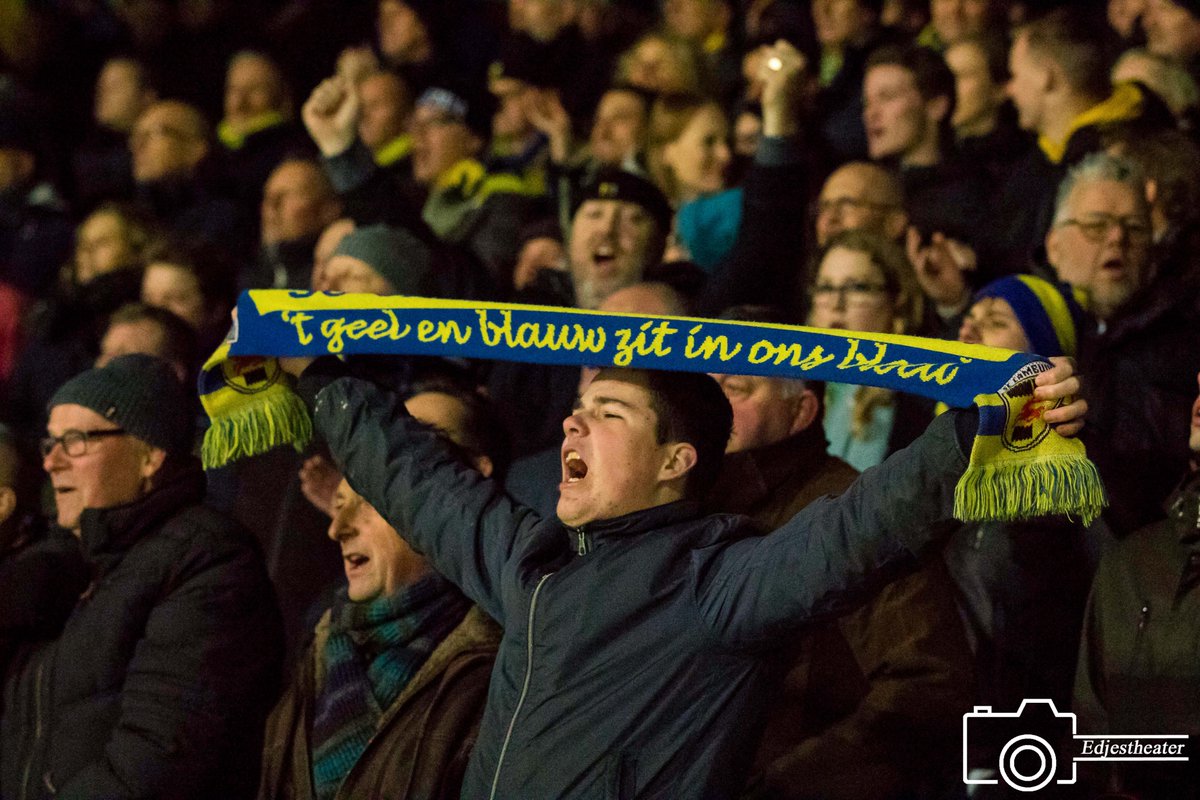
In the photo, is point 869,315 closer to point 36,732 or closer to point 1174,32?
point 36,732

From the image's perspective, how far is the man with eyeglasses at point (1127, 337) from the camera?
15.2 feet

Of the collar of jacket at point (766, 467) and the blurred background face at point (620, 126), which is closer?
the collar of jacket at point (766, 467)

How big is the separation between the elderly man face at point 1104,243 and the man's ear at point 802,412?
3.67 ft

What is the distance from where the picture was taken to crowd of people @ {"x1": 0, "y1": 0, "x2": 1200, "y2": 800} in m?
3.50

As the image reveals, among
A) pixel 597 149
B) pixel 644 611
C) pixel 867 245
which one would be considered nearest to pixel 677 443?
pixel 644 611

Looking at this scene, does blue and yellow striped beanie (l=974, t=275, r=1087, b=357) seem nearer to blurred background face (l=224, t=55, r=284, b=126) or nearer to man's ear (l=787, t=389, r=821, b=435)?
man's ear (l=787, t=389, r=821, b=435)

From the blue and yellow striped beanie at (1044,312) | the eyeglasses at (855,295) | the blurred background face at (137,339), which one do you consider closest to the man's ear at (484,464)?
the eyeglasses at (855,295)

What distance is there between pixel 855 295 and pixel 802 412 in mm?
951

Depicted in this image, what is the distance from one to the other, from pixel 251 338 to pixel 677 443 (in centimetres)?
97

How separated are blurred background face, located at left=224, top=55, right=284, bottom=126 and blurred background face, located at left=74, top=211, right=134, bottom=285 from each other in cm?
187

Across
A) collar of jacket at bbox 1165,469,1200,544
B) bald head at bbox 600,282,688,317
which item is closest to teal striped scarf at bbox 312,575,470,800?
bald head at bbox 600,282,688,317

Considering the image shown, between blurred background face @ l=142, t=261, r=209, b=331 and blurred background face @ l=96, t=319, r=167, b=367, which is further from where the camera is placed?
blurred background face @ l=142, t=261, r=209, b=331

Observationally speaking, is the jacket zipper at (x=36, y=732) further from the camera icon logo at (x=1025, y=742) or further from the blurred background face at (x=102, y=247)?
the blurred background face at (x=102, y=247)

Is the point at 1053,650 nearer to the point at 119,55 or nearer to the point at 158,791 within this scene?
the point at 158,791
